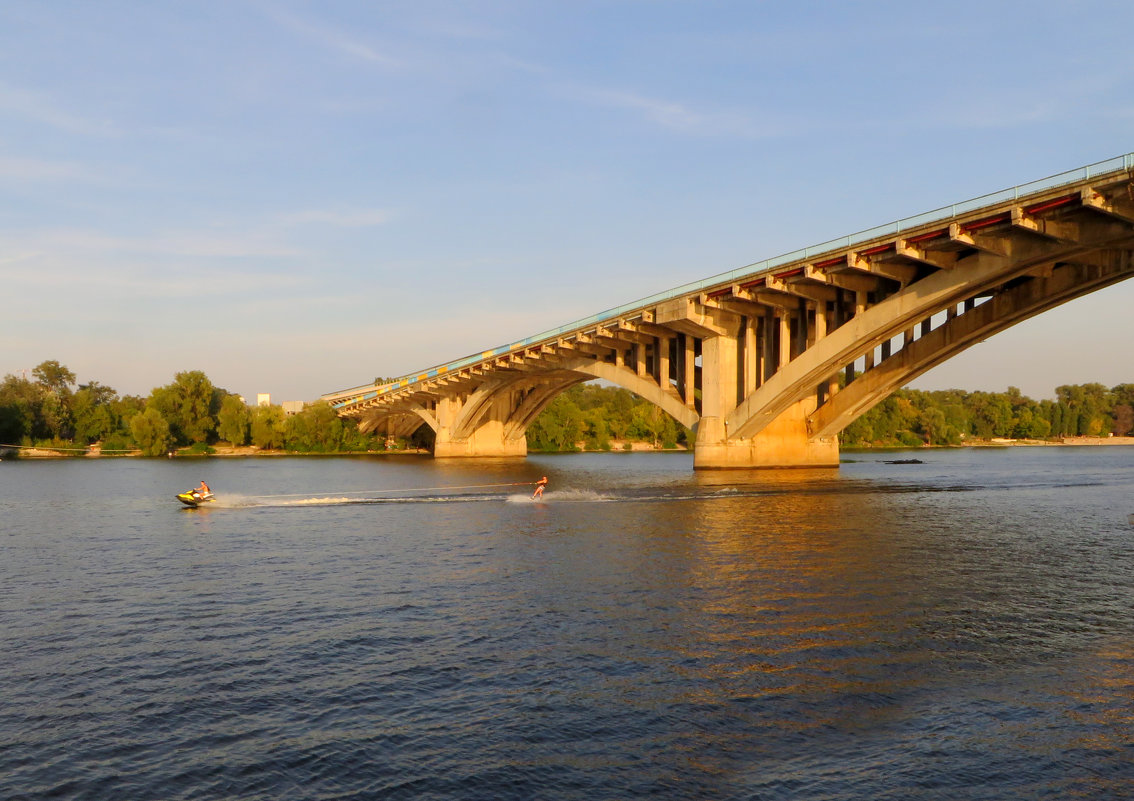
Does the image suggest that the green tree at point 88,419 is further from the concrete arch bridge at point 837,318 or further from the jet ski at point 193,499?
the jet ski at point 193,499

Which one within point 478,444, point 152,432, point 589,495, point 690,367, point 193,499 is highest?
point 690,367

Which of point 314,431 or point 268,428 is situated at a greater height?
point 268,428

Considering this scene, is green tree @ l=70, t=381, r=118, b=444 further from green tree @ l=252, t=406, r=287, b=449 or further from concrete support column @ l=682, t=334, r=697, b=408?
concrete support column @ l=682, t=334, r=697, b=408

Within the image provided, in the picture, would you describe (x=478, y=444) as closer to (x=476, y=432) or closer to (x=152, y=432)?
(x=476, y=432)

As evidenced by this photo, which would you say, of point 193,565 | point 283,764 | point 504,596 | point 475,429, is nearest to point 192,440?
point 475,429

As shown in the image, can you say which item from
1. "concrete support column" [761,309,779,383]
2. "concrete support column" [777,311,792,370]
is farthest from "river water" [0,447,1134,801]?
"concrete support column" [761,309,779,383]

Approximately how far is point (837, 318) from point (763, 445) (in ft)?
35.2

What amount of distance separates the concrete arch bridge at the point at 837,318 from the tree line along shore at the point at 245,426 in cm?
4998

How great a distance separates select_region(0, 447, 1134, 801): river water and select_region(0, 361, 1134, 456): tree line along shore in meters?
92.4

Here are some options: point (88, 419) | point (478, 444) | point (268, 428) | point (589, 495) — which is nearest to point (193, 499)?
point (589, 495)

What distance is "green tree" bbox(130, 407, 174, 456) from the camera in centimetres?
11762

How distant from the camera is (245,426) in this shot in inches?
5074

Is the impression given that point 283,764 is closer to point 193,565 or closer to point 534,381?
point 193,565

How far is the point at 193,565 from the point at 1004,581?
882 inches
